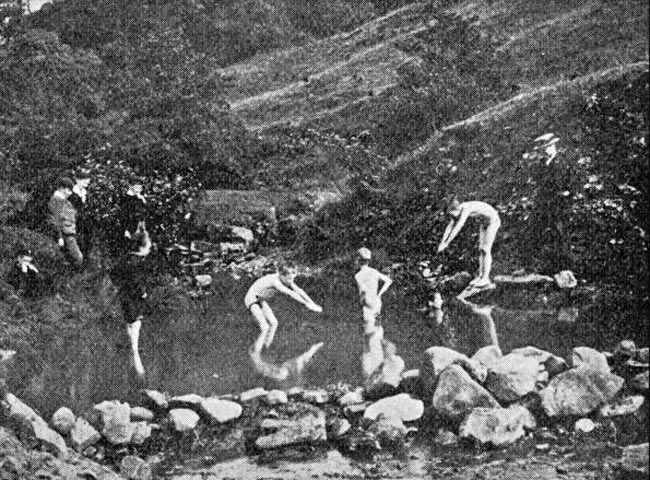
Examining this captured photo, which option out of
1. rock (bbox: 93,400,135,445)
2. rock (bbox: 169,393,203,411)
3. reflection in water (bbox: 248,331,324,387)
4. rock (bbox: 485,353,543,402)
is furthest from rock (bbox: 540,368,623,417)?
rock (bbox: 93,400,135,445)

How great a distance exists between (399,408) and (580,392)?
3.26ft

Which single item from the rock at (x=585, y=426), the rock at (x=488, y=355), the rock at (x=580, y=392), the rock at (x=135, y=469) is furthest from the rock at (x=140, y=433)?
the rock at (x=585, y=426)

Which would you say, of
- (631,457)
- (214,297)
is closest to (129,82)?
(214,297)

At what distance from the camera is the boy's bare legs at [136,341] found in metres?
5.62

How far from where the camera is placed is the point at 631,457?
4754mm

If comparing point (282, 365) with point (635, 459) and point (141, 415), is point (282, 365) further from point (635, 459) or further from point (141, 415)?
point (635, 459)

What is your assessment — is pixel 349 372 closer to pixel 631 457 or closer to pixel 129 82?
pixel 631 457

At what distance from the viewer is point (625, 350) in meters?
5.03

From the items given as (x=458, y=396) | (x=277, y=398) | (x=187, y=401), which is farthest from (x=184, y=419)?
(x=458, y=396)

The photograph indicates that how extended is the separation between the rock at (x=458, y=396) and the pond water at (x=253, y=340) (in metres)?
0.24

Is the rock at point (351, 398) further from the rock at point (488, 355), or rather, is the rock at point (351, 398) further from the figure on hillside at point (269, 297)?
Answer: the rock at point (488, 355)

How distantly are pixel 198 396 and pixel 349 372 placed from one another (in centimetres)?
91

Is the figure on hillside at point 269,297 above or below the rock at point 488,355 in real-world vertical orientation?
above

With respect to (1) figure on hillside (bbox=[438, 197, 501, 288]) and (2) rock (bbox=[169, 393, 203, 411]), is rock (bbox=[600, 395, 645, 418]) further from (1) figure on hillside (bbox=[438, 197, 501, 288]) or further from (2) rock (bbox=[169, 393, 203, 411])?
(2) rock (bbox=[169, 393, 203, 411])
